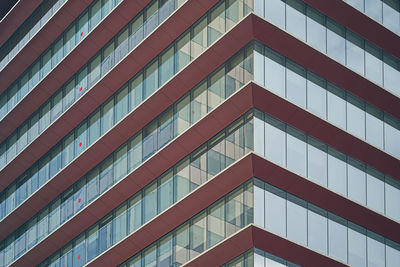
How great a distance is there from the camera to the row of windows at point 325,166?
55094mm

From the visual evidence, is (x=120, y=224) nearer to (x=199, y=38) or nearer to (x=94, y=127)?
(x=94, y=127)

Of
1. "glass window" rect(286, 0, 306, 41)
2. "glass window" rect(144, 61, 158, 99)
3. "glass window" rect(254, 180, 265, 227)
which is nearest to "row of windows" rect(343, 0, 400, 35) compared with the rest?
"glass window" rect(286, 0, 306, 41)

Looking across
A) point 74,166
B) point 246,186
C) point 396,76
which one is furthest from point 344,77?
point 74,166

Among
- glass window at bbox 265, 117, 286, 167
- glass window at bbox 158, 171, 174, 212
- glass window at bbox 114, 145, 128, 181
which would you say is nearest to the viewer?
glass window at bbox 265, 117, 286, 167

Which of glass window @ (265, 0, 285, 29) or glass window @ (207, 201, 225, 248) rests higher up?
glass window @ (265, 0, 285, 29)

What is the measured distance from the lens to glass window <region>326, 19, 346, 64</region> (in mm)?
60125

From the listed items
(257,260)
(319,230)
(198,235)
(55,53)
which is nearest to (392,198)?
(319,230)

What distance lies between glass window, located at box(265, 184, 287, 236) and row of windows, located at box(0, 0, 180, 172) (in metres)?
12.5

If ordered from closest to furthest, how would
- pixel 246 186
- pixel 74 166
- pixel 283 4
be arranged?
pixel 246 186 → pixel 283 4 → pixel 74 166

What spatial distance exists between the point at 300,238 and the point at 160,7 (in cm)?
1570

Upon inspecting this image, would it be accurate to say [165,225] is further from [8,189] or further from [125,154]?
[8,189]

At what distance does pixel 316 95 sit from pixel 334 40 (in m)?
3.69

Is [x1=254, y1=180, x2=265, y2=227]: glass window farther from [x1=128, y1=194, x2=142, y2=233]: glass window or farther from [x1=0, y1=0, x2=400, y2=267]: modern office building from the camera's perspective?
[x1=128, y1=194, x2=142, y2=233]: glass window

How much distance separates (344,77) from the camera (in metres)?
60.0
